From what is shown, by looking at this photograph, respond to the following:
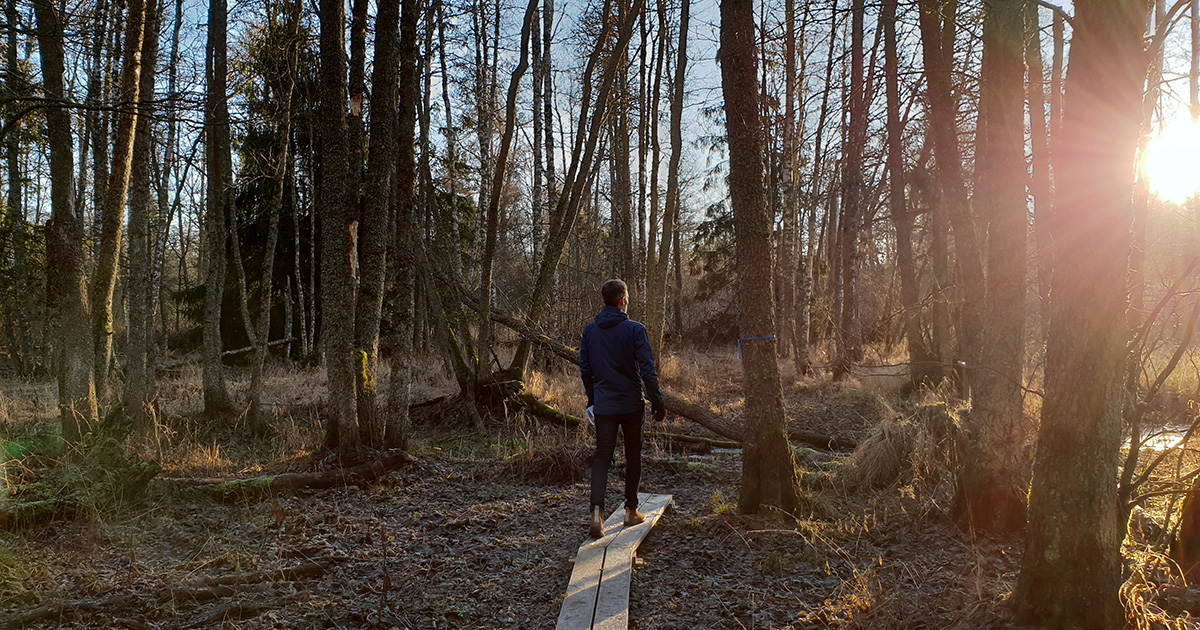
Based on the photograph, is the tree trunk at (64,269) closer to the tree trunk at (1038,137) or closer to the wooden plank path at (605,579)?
the wooden plank path at (605,579)

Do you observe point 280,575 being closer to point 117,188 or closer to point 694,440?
point 117,188

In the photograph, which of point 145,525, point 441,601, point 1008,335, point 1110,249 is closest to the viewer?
point 1110,249

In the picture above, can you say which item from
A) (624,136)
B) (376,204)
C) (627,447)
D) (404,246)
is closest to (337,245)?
(376,204)

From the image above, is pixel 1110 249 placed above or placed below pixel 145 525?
above

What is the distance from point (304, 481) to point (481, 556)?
255 centimetres

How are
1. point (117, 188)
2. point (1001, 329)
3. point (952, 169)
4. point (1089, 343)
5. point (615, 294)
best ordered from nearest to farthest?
1. point (1089, 343)
2. point (1001, 329)
3. point (615, 294)
4. point (952, 169)
5. point (117, 188)

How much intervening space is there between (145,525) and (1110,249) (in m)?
6.90

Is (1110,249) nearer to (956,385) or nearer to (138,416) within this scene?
(956,385)

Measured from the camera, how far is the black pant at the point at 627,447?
214 inches

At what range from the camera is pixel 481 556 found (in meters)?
5.18

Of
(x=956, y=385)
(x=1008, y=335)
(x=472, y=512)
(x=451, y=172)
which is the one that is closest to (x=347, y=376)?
(x=472, y=512)

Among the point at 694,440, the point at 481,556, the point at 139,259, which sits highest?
the point at 139,259

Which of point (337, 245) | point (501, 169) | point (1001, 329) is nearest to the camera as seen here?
point (1001, 329)

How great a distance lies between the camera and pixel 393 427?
7.93 m
